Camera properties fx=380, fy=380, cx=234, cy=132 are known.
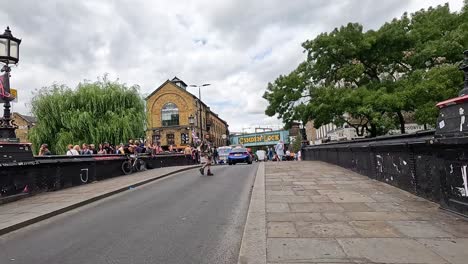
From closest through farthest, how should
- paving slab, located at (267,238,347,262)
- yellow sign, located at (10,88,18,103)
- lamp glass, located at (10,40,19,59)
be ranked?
paving slab, located at (267,238,347,262) → lamp glass, located at (10,40,19,59) → yellow sign, located at (10,88,18,103)

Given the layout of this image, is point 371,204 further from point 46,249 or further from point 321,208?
point 46,249

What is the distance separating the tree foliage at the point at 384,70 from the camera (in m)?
21.2

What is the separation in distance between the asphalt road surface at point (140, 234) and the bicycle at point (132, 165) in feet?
27.8

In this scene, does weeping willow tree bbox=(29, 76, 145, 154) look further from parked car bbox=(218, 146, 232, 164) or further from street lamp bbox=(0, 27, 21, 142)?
street lamp bbox=(0, 27, 21, 142)

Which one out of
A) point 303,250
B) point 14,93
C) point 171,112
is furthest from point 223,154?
point 303,250

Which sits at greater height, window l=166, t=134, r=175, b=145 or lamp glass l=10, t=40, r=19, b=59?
window l=166, t=134, r=175, b=145

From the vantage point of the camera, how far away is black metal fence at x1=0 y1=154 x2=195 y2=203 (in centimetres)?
1000

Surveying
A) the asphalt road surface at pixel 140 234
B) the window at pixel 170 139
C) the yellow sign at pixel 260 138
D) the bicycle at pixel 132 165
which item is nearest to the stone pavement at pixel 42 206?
the asphalt road surface at pixel 140 234

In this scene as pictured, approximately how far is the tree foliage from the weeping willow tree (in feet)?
51.4

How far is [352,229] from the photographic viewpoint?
18.3ft

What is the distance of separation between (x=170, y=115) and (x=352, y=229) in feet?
217

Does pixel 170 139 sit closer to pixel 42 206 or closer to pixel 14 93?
pixel 14 93

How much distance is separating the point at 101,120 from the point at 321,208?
103 ft

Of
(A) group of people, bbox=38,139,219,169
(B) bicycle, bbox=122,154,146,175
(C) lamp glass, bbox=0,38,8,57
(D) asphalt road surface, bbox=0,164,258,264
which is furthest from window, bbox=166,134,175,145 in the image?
(D) asphalt road surface, bbox=0,164,258,264
